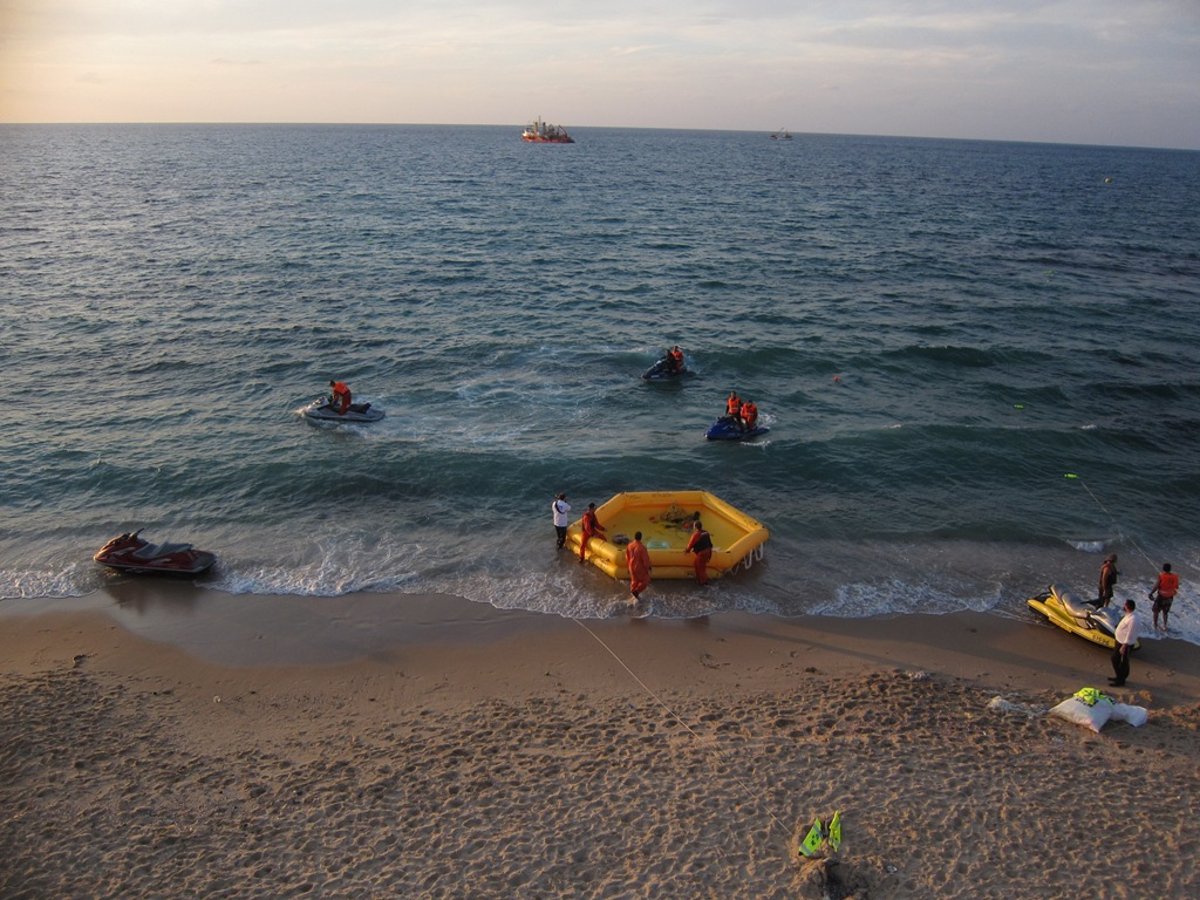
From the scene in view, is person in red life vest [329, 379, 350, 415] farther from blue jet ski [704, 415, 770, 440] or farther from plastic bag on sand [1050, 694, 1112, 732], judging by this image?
plastic bag on sand [1050, 694, 1112, 732]

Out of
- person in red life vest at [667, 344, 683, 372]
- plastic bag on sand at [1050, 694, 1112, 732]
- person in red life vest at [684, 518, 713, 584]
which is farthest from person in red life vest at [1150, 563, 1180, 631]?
person in red life vest at [667, 344, 683, 372]

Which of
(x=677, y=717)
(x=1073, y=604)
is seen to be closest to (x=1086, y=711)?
(x=1073, y=604)

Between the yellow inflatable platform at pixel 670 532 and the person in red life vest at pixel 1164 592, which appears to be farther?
the yellow inflatable platform at pixel 670 532

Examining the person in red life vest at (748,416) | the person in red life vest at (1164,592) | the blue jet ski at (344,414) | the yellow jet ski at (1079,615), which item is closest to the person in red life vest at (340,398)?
the blue jet ski at (344,414)

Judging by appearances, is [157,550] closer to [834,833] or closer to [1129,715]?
[834,833]

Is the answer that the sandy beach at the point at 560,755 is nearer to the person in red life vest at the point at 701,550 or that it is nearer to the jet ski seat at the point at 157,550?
the jet ski seat at the point at 157,550

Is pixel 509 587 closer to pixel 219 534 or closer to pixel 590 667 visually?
pixel 590 667

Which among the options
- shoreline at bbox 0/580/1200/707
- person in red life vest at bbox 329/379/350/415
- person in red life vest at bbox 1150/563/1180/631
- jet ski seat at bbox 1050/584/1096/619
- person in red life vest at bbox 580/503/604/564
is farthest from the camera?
person in red life vest at bbox 329/379/350/415
